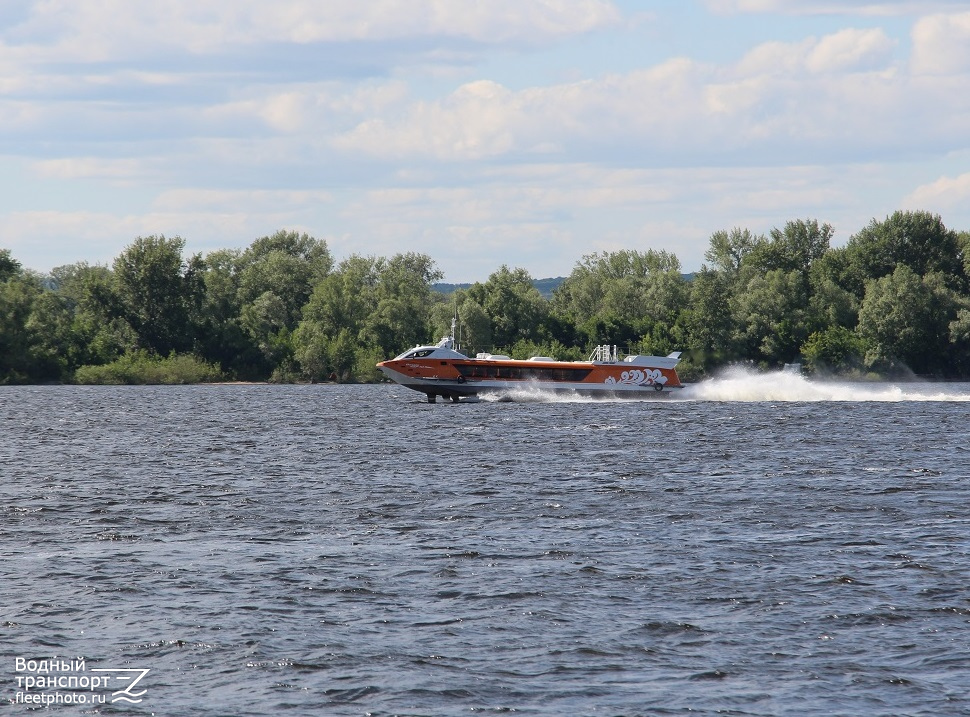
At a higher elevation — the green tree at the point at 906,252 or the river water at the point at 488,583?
the green tree at the point at 906,252

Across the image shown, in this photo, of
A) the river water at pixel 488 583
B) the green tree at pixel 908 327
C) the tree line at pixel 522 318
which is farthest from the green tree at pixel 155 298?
the river water at pixel 488 583

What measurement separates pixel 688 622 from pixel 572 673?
327 centimetres

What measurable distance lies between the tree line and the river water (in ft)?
316

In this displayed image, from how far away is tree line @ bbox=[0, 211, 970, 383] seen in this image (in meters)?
143

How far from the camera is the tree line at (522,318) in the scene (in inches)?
5615

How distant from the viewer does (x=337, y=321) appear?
15850 centimetres

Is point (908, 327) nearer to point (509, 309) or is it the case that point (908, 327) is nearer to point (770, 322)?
point (770, 322)

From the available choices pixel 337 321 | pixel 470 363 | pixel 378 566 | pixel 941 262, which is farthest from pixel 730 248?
pixel 378 566

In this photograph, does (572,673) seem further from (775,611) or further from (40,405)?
(40,405)

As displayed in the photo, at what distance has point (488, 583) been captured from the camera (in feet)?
76.4

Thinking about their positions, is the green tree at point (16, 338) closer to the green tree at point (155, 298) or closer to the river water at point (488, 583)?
the green tree at point (155, 298)

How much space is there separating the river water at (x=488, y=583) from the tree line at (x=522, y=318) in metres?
96.2

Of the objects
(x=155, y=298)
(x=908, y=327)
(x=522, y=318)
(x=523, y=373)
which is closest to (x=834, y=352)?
(x=908, y=327)

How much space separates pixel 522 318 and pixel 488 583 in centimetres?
13121
